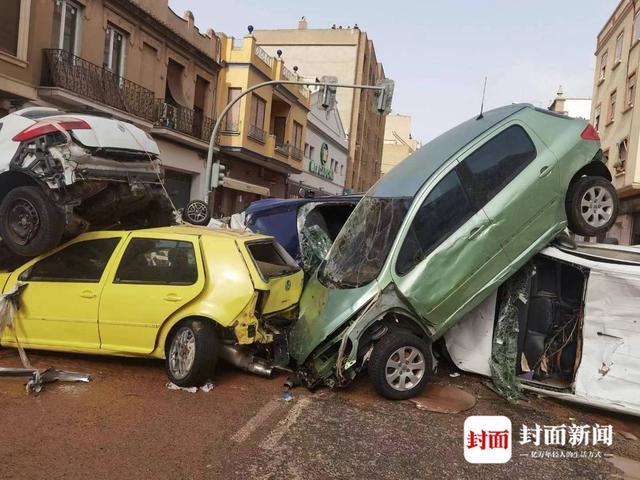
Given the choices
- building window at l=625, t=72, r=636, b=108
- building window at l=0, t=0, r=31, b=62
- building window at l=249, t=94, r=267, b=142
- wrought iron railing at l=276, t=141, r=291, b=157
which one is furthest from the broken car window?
wrought iron railing at l=276, t=141, r=291, b=157

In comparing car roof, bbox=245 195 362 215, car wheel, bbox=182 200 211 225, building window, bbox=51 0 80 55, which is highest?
building window, bbox=51 0 80 55

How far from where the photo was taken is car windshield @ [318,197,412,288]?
17.6ft

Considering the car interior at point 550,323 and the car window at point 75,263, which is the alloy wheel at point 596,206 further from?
the car window at point 75,263

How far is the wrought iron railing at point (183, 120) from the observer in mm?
18406

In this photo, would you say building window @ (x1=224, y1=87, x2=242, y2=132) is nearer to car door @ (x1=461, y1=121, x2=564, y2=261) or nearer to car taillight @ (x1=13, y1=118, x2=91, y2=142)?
car taillight @ (x1=13, y1=118, x2=91, y2=142)

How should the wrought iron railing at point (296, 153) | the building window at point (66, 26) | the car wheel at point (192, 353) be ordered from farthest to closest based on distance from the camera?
the wrought iron railing at point (296, 153)
the building window at point (66, 26)
the car wheel at point (192, 353)

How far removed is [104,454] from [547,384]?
3.99 metres

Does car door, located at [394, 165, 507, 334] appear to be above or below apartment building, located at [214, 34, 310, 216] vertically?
below

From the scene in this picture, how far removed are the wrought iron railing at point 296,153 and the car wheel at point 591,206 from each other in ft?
78.4

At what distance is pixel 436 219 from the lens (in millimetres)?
5316

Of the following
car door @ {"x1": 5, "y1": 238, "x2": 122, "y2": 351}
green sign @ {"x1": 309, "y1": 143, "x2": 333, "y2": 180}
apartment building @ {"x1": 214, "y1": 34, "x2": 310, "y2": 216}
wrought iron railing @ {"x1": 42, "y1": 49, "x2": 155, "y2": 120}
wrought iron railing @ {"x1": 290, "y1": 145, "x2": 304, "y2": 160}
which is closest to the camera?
car door @ {"x1": 5, "y1": 238, "x2": 122, "y2": 351}

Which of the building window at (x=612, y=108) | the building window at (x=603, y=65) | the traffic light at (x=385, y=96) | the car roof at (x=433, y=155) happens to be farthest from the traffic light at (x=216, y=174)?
the building window at (x=603, y=65)

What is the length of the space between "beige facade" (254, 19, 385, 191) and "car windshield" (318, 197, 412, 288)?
37.9 meters

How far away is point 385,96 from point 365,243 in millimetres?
9696
